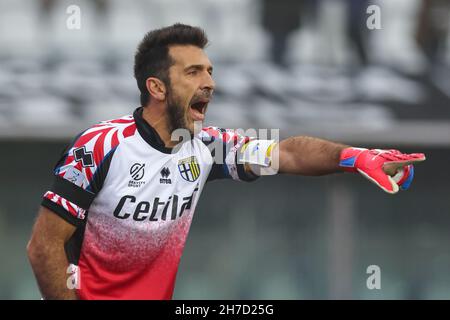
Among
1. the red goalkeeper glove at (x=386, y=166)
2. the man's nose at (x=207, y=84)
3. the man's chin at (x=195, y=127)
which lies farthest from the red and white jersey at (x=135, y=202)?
the red goalkeeper glove at (x=386, y=166)

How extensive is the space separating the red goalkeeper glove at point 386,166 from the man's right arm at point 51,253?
1792mm

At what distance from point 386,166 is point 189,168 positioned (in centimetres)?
147

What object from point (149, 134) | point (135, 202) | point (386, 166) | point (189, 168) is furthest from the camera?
point (189, 168)

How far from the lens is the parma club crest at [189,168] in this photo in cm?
690

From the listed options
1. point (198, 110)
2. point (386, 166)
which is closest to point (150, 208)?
point (198, 110)

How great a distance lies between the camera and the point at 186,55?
6.80 m

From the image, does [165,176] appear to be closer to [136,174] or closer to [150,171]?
[150,171]

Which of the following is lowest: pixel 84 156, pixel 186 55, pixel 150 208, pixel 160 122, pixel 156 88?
pixel 150 208

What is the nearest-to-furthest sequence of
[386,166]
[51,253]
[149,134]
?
[386,166] → [51,253] → [149,134]
